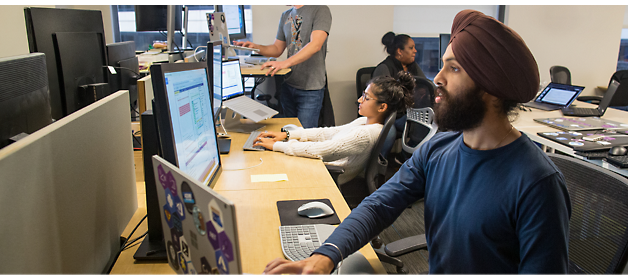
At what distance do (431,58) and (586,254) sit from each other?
4.25 meters

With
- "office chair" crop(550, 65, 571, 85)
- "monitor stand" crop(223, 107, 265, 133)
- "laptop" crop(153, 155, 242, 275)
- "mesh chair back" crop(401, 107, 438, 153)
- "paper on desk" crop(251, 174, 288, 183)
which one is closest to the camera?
"laptop" crop(153, 155, 242, 275)

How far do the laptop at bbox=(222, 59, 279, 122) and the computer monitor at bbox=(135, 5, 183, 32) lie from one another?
1.50 meters

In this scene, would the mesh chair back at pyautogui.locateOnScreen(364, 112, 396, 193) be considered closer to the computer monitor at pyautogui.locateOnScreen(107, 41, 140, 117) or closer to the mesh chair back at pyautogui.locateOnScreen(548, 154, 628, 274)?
the mesh chair back at pyautogui.locateOnScreen(548, 154, 628, 274)

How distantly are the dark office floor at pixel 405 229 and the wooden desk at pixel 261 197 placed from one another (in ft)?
1.56

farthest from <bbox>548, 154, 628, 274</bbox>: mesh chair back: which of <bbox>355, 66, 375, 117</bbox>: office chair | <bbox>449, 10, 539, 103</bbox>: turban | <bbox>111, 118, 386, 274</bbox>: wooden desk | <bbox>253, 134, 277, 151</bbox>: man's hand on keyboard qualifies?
<bbox>355, 66, 375, 117</bbox>: office chair

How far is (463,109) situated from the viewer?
956mm

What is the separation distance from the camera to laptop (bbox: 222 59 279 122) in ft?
8.19

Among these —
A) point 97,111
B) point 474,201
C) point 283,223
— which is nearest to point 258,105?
point 283,223

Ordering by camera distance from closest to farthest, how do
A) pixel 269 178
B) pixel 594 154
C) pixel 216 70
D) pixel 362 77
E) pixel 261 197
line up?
pixel 261 197 < pixel 269 178 < pixel 594 154 < pixel 216 70 < pixel 362 77

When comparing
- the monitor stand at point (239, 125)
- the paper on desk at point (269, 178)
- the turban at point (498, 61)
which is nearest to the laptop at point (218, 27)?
the monitor stand at point (239, 125)

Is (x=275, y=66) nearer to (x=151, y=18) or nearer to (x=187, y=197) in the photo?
(x=151, y=18)

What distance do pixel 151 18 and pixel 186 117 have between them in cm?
337

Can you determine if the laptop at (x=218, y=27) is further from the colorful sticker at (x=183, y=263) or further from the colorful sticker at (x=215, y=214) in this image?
the colorful sticker at (x=215, y=214)

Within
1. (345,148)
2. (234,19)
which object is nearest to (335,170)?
(345,148)
